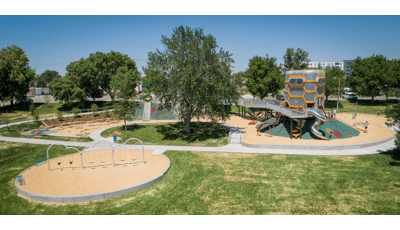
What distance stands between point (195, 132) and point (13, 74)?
4481 cm

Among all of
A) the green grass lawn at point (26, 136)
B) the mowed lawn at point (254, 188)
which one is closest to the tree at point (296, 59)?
the mowed lawn at point (254, 188)

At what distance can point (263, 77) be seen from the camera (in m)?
55.9

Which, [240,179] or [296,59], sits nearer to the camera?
[240,179]

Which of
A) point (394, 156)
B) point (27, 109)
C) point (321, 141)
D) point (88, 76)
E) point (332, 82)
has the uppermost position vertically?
point (88, 76)

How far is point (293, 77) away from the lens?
105 ft

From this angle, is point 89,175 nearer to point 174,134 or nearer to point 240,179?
point 240,179

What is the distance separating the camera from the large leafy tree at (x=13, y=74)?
161 ft

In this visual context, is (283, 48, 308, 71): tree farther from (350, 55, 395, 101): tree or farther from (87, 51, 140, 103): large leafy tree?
(87, 51, 140, 103): large leafy tree

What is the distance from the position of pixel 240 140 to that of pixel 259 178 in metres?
10.3

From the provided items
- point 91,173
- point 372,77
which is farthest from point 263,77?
point 91,173

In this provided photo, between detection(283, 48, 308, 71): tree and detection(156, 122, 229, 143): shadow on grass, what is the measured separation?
128 feet

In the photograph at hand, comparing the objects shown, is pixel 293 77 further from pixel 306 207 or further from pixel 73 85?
pixel 73 85

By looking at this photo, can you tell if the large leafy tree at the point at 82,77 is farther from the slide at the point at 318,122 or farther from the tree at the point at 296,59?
the tree at the point at 296,59

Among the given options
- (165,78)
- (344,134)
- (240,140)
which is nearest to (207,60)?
(165,78)
